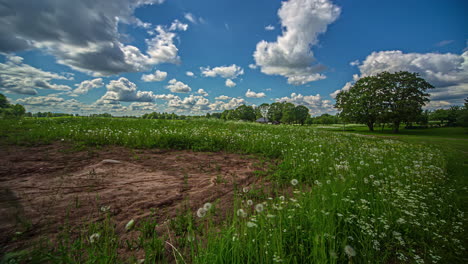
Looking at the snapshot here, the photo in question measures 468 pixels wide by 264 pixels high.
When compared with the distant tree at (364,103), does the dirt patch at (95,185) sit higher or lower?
lower

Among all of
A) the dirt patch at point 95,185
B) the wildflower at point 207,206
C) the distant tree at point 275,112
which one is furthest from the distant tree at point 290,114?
the wildflower at point 207,206

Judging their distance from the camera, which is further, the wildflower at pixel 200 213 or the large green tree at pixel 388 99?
the large green tree at pixel 388 99

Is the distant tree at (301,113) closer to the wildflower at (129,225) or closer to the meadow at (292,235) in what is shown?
the meadow at (292,235)

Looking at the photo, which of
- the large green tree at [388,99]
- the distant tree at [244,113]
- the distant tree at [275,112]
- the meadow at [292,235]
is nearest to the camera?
the meadow at [292,235]

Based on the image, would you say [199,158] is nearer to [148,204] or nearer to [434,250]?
[148,204]

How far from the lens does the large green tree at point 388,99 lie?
3331 centimetres

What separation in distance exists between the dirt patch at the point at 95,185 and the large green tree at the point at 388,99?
43.1 m

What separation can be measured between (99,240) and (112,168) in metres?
3.02

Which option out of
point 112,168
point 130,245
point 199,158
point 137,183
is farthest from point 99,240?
point 199,158

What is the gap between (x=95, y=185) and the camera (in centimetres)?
356

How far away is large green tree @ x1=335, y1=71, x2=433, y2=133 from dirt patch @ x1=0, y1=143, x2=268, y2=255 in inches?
1695

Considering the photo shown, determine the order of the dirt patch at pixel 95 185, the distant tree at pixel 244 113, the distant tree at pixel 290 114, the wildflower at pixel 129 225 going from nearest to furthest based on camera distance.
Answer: the wildflower at pixel 129 225, the dirt patch at pixel 95 185, the distant tree at pixel 290 114, the distant tree at pixel 244 113

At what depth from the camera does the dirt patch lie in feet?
8.23

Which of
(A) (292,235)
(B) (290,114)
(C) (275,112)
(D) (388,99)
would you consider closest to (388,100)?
(D) (388,99)
